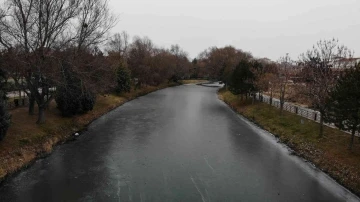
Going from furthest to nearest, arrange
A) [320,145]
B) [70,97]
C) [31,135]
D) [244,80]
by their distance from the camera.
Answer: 1. [244,80]
2. [70,97]
3. [31,135]
4. [320,145]

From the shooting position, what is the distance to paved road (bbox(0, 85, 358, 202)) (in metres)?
17.0

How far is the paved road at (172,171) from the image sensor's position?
17.0m

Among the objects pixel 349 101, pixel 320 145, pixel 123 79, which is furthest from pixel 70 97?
pixel 349 101

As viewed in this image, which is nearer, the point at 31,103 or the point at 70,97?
the point at 31,103

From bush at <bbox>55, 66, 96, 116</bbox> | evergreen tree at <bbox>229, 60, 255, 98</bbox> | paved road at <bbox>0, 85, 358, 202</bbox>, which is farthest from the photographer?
evergreen tree at <bbox>229, 60, 255, 98</bbox>

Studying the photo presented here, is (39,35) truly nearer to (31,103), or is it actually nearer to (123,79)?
(31,103)

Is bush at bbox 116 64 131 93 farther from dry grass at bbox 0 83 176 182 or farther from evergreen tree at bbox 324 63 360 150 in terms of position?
evergreen tree at bbox 324 63 360 150

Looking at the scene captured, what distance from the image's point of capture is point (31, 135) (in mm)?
25172

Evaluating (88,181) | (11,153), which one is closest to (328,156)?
(88,181)

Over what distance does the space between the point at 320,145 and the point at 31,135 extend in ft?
82.3

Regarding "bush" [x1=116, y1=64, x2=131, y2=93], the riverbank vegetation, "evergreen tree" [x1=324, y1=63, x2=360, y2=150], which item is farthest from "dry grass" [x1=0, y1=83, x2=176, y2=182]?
"evergreen tree" [x1=324, y1=63, x2=360, y2=150]

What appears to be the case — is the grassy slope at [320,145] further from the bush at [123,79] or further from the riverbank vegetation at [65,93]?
the bush at [123,79]

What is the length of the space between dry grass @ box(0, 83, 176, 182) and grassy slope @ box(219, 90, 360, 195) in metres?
22.1

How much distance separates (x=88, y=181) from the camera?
1862 cm
